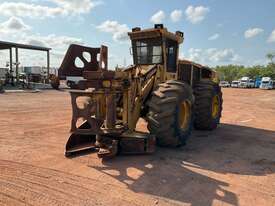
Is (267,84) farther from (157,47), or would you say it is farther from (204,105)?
(157,47)

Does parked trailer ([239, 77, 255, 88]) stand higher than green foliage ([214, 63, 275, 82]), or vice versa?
green foliage ([214, 63, 275, 82])

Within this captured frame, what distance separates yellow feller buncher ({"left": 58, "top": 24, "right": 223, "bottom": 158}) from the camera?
5.85 meters

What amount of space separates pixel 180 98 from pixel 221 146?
206cm

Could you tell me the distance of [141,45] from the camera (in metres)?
8.16

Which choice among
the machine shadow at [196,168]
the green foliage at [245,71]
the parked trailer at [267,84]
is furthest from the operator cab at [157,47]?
the green foliage at [245,71]

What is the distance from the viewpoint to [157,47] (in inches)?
308

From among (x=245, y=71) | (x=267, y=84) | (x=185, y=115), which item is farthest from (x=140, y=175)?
(x=245, y=71)

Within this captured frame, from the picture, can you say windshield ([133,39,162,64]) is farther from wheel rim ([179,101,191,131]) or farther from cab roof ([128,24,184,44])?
wheel rim ([179,101,191,131])

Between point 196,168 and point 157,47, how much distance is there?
11.5ft

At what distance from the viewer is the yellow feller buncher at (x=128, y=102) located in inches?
230

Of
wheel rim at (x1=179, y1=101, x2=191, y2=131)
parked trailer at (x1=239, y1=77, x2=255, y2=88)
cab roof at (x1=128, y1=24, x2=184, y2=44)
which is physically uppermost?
cab roof at (x1=128, y1=24, x2=184, y2=44)

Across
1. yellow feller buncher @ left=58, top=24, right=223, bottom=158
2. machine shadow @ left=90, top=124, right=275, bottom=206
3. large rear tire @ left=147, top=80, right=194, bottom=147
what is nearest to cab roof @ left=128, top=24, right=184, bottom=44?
yellow feller buncher @ left=58, top=24, right=223, bottom=158

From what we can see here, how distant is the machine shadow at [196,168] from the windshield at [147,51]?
246 centimetres

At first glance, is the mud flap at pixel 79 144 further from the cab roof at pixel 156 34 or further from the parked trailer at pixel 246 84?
the parked trailer at pixel 246 84
